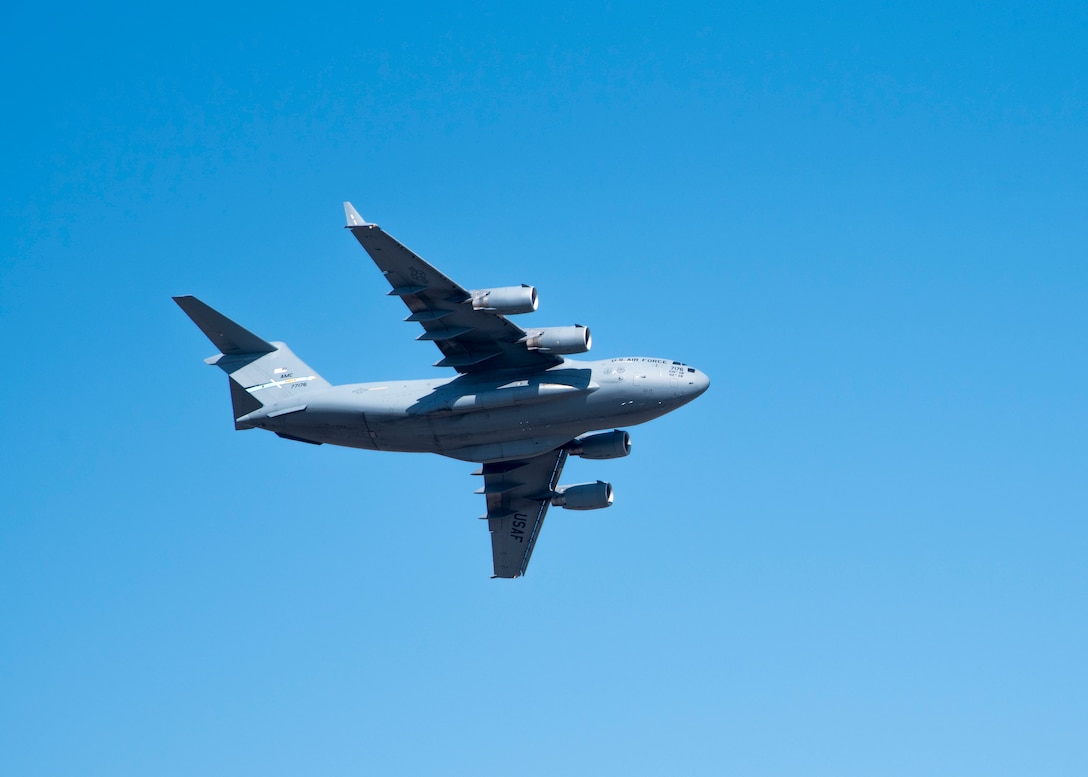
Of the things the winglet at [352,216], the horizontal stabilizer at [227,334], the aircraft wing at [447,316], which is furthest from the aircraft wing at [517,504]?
the winglet at [352,216]

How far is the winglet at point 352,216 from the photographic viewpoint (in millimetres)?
35531

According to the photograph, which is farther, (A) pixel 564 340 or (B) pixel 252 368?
(B) pixel 252 368

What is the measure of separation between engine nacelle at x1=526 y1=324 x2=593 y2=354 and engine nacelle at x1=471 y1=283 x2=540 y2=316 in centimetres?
Answer: 154

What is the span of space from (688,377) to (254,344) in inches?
544

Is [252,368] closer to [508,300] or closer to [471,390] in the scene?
[471,390]

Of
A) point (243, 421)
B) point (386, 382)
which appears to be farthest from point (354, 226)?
point (243, 421)

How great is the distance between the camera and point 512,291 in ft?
120

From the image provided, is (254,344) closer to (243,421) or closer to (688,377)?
(243,421)

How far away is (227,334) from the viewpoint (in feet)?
140

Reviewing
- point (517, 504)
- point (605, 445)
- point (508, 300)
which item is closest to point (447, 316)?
point (508, 300)

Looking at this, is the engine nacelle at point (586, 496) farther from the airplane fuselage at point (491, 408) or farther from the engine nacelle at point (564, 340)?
the engine nacelle at point (564, 340)

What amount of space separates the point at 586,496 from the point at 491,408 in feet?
19.6

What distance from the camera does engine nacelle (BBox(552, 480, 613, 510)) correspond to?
43438 mm

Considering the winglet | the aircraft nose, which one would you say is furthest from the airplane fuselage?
the winglet
